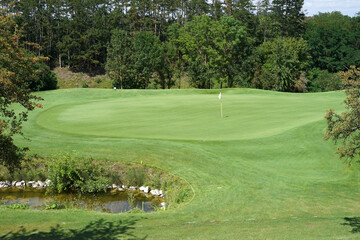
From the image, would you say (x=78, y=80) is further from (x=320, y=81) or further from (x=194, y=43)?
(x=320, y=81)

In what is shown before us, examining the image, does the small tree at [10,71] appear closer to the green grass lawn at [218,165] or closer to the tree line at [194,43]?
the green grass lawn at [218,165]

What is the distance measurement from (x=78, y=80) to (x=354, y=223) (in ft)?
278

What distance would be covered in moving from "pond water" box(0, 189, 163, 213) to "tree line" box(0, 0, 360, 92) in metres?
57.7

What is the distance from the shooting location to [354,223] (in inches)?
430

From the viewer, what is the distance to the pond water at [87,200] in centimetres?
1617

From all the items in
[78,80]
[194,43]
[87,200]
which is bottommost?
[87,200]

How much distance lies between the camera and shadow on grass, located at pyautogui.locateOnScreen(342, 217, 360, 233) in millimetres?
10195

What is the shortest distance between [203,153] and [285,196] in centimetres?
610

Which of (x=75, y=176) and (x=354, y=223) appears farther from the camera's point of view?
(x=75, y=176)

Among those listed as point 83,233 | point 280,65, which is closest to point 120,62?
point 280,65

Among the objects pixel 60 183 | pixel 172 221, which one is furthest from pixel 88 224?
pixel 60 183

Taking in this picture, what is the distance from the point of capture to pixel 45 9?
326ft

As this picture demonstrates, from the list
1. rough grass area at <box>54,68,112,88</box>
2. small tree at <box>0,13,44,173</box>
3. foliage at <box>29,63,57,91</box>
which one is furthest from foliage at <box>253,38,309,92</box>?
small tree at <box>0,13,44,173</box>

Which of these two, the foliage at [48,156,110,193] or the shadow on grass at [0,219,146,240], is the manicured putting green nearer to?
the foliage at [48,156,110,193]
